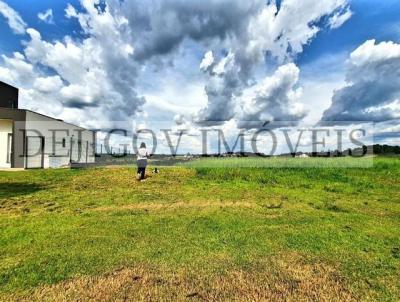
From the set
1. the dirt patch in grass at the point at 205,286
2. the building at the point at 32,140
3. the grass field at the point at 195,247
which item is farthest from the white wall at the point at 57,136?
the dirt patch in grass at the point at 205,286

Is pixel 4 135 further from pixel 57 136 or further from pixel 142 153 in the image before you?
pixel 142 153

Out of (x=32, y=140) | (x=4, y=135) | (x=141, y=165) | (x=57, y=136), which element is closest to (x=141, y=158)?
(x=141, y=165)

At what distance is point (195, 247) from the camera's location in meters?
5.87

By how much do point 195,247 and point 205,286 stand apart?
1.58 metres

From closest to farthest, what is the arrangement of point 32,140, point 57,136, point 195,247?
point 195,247 < point 32,140 < point 57,136

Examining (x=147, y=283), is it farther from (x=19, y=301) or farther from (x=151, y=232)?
(x=151, y=232)

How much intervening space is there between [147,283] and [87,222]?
13.2ft

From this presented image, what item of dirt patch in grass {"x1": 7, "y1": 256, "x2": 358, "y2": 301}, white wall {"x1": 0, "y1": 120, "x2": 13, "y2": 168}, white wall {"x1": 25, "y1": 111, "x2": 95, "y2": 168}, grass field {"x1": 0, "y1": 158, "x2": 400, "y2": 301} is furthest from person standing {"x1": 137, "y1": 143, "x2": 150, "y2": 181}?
white wall {"x1": 0, "y1": 120, "x2": 13, "y2": 168}

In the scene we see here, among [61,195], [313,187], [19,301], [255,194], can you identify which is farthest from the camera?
[313,187]

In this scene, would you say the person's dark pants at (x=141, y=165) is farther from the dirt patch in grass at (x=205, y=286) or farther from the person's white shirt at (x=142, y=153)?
the dirt patch in grass at (x=205, y=286)

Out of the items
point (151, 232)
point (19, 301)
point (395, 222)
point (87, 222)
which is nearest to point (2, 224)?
point (87, 222)

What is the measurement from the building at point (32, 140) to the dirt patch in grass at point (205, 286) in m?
24.9

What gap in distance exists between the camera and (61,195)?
12.0m

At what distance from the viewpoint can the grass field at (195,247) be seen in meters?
4.22
